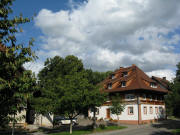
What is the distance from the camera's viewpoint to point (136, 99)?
33.2 metres

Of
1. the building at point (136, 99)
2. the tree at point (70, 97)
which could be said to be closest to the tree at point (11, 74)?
the tree at point (70, 97)

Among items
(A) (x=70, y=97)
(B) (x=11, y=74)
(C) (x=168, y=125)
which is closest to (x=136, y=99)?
(C) (x=168, y=125)

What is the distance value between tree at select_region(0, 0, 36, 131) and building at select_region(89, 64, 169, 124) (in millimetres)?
29337

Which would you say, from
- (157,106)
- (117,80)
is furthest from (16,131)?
(157,106)

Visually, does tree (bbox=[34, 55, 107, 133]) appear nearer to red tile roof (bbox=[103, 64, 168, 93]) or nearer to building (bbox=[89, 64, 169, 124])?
building (bbox=[89, 64, 169, 124])

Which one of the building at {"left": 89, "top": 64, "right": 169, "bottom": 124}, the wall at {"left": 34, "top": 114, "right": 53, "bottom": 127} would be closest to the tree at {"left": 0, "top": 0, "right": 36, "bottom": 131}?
the wall at {"left": 34, "top": 114, "right": 53, "bottom": 127}

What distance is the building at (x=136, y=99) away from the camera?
3297 centimetres

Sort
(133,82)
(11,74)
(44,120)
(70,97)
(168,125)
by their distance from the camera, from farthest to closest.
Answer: (133,82) → (44,120) → (168,125) → (70,97) → (11,74)

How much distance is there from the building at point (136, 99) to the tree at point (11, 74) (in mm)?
29337

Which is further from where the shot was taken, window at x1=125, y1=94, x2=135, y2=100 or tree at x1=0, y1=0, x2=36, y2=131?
window at x1=125, y1=94, x2=135, y2=100

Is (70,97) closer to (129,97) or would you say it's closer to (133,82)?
(129,97)

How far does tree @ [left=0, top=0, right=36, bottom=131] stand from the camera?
515cm

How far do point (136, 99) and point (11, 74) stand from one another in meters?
30.2

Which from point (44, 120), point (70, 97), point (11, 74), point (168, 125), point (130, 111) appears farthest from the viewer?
point (130, 111)
